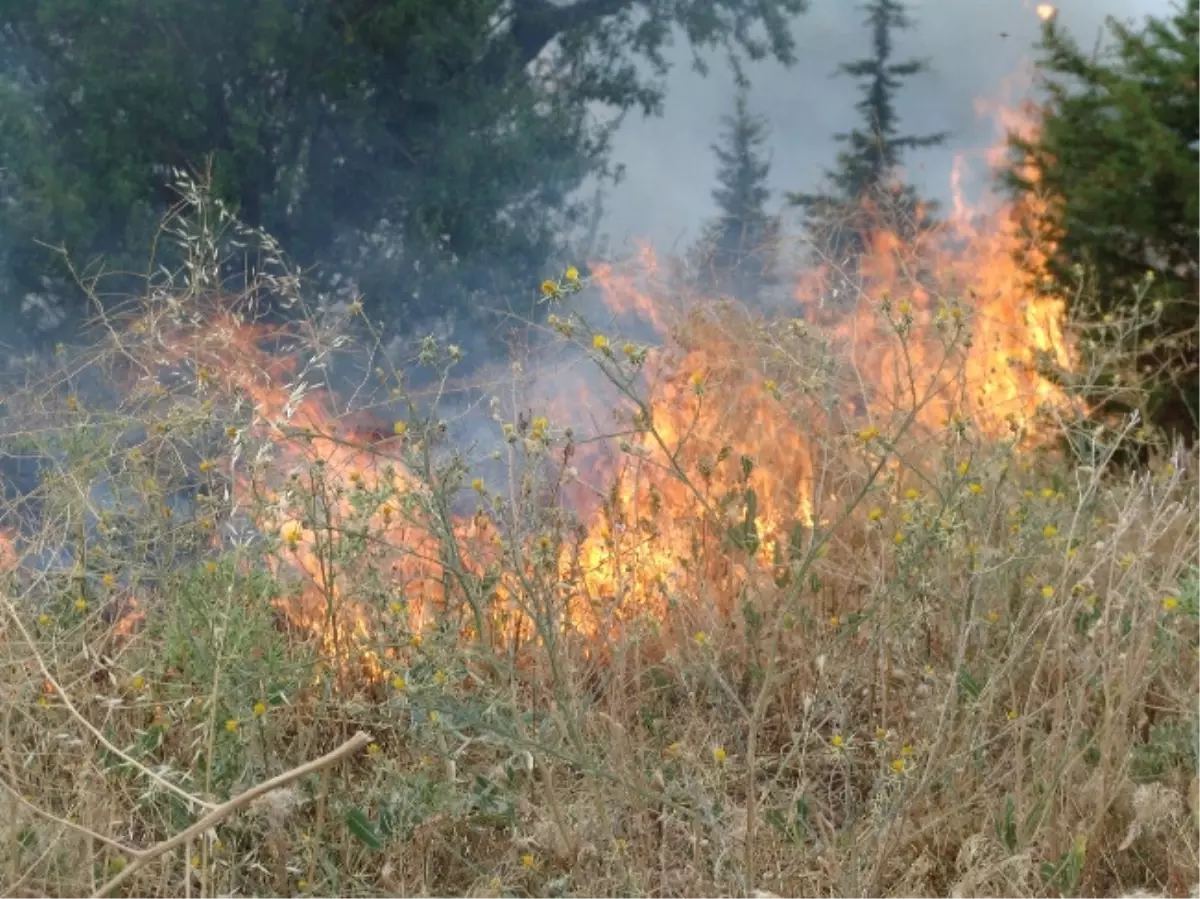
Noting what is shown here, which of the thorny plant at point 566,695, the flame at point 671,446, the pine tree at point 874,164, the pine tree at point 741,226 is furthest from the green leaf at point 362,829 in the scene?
the pine tree at point 874,164

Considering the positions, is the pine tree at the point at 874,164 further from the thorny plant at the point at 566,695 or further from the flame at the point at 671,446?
the thorny plant at the point at 566,695

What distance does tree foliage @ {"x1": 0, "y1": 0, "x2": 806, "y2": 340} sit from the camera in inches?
210

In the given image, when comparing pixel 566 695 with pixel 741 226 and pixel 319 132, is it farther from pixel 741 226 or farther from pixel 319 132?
pixel 741 226

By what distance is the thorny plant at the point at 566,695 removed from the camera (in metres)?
1.94

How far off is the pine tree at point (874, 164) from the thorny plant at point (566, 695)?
171 inches

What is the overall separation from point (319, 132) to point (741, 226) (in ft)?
10.9

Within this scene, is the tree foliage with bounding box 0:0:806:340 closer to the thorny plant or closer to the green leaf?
the thorny plant

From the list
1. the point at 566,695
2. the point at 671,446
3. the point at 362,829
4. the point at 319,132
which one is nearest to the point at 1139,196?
the point at 671,446

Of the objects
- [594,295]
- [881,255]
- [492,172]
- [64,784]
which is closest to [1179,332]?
[881,255]

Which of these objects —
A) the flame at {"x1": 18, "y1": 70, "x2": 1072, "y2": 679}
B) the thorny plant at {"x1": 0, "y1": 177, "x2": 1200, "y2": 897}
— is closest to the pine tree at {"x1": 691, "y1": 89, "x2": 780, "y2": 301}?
the flame at {"x1": 18, "y1": 70, "x2": 1072, "y2": 679}

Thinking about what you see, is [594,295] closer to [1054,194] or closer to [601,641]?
[1054,194]

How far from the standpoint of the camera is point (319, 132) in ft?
18.9

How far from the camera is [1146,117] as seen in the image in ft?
16.4

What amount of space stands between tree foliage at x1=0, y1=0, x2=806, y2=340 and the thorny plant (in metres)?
2.64
